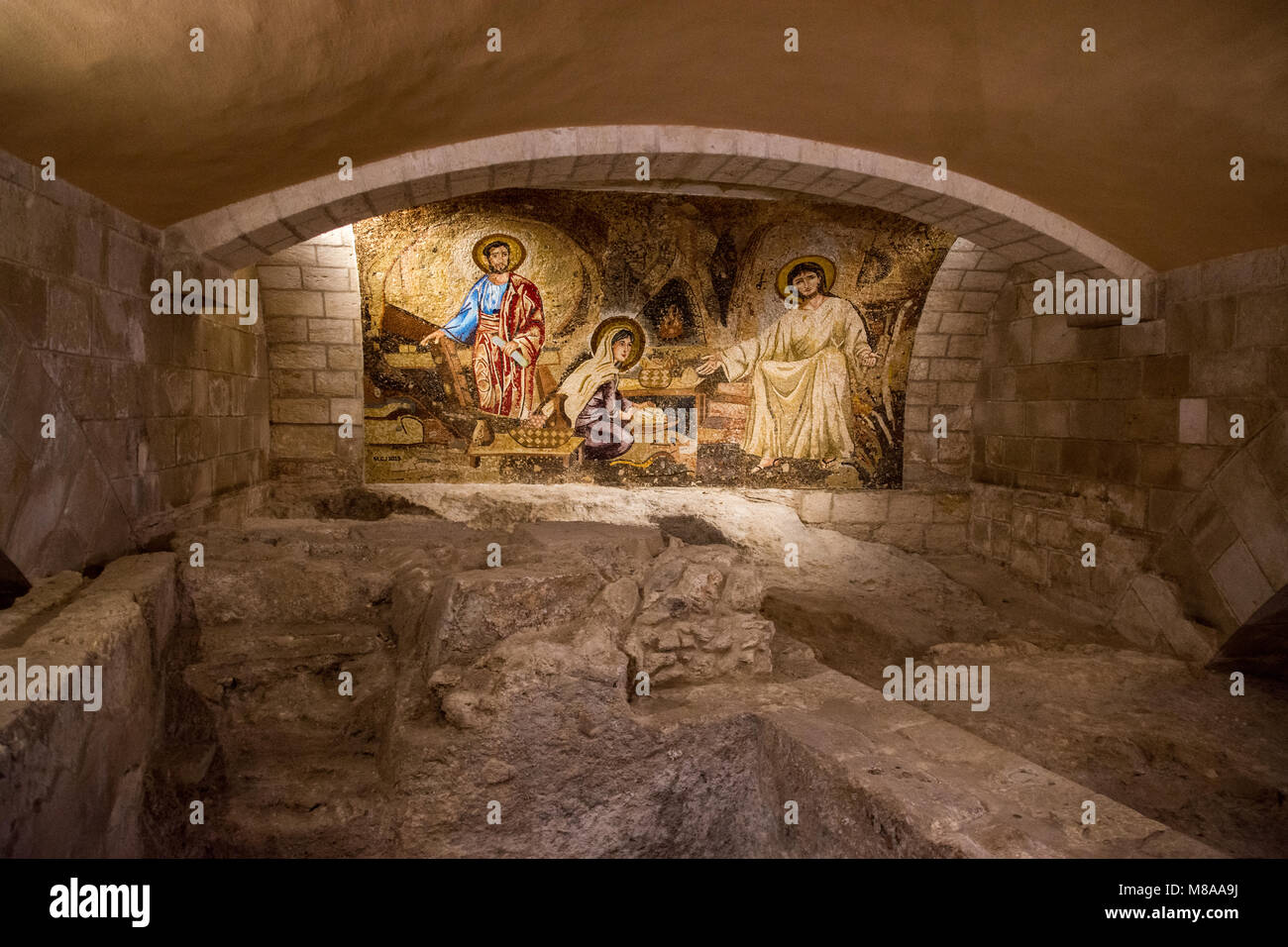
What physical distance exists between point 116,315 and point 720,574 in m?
3.06

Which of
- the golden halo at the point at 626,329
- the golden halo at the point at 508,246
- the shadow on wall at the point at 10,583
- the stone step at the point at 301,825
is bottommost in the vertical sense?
the stone step at the point at 301,825

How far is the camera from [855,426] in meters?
7.39

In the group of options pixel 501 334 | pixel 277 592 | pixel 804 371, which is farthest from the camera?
pixel 804 371

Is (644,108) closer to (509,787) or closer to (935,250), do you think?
(509,787)

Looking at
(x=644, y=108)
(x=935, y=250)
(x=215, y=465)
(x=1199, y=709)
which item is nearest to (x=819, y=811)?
(x=1199, y=709)

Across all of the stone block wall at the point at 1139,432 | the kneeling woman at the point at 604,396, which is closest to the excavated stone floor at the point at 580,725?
the stone block wall at the point at 1139,432

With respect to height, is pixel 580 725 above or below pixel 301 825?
above

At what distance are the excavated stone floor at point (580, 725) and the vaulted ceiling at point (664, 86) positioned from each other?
1819 millimetres

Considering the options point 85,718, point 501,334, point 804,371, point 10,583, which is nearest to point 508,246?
point 501,334

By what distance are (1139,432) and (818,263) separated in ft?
9.41

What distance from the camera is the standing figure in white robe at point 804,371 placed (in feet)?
23.3

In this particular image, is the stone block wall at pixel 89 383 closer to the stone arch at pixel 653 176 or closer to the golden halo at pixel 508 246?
the stone arch at pixel 653 176

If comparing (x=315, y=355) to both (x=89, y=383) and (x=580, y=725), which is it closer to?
(x=89, y=383)

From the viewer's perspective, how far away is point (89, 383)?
3492mm
